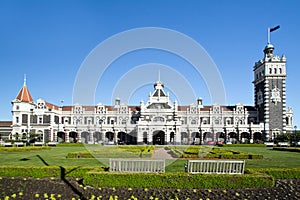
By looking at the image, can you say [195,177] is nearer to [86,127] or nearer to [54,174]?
[54,174]

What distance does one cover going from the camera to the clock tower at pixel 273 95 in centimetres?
6241

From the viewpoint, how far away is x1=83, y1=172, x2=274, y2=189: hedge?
13.3m

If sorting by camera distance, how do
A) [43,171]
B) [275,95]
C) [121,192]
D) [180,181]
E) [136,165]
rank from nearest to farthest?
[121,192] → [180,181] → [136,165] → [43,171] → [275,95]

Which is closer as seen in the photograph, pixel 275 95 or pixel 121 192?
pixel 121 192

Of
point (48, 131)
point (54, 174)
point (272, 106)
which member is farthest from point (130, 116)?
point (54, 174)

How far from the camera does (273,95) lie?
208 feet

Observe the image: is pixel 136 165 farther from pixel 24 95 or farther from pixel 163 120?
pixel 24 95

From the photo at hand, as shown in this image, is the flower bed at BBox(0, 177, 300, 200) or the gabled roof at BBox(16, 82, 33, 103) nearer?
the flower bed at BBox(0, 177, 300, 200)

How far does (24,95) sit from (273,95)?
2227 inches

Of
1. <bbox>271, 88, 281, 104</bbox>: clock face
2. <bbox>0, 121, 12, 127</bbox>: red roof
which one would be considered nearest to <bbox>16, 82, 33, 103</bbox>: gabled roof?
<bbox>0, 121, 12, 127</bbox>: red roof

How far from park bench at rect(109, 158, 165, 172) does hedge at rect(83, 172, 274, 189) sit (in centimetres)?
127

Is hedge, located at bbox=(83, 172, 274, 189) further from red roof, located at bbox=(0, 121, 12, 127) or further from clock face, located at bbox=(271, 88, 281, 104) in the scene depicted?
red roof, located at bbox=(0, 121, 12, 127)

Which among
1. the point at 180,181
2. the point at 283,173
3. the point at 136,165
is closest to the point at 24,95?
the point at 136,165

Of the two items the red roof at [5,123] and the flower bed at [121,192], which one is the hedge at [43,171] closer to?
the flower bed at [121,192]
